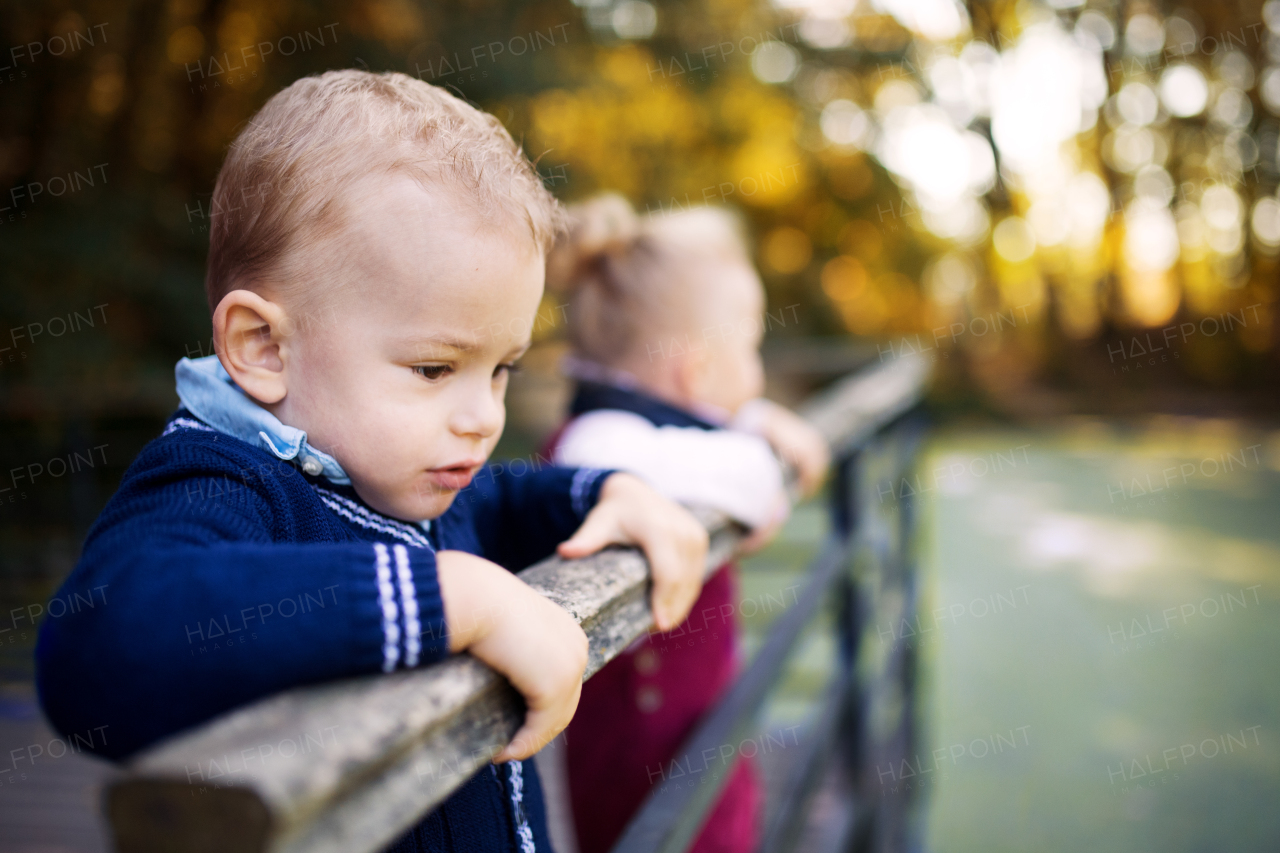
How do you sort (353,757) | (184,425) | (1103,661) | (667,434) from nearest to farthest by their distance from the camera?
1. (353,757)
2. (184,425)
3. (667,434)
4. (1103,661)

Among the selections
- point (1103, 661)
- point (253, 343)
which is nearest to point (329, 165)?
point (253, 343)

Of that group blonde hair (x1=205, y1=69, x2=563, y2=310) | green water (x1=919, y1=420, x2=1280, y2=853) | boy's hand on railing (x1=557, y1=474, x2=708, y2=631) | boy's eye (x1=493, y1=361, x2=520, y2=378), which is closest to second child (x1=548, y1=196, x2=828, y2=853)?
boy's hand on railing (x1=557, y1=474, x2=708, y2=631)

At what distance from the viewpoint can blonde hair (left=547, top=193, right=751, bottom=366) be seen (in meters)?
1.57

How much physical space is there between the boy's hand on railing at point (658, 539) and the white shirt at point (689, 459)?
147 mm

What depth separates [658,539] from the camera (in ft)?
2.56

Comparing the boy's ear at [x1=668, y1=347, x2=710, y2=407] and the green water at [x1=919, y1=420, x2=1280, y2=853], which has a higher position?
the boy's ear at [x1=668, y1=347, x2=710, y2=407]

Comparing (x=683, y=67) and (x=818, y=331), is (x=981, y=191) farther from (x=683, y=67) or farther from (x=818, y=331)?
(x=683, y=67)

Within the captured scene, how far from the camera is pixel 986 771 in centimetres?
326

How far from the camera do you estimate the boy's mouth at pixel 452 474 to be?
718 mm

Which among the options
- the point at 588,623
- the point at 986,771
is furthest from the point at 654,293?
the point at 986,771

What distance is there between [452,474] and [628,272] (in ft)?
3.06

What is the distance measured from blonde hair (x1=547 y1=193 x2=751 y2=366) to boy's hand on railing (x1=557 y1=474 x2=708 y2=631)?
2.41 ft

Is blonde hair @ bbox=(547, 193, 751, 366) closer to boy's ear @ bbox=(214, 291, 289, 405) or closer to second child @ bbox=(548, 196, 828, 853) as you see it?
second child @ bbox=(548, 196, 828, 853)

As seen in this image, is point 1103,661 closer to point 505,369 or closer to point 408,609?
point 505,369
